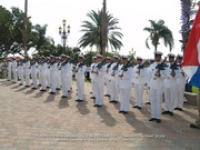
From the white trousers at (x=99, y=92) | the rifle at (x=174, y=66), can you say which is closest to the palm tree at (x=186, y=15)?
the rifle at (x=174, y=66)

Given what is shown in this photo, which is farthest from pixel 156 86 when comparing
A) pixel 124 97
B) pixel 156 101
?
pixel 124 97

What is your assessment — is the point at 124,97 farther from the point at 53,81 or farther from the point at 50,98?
the point at 53,81

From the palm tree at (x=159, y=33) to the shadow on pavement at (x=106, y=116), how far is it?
29.6 m

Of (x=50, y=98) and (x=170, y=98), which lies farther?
(x=50, y=98)

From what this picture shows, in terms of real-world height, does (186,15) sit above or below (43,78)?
above

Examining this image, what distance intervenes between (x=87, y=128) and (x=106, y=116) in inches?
73.6

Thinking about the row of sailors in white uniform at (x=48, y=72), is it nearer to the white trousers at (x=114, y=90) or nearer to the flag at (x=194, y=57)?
the white trousers at (x=114, y=90)

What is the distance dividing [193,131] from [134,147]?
2428 mm

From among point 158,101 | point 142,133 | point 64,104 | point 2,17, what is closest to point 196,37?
point 142,133

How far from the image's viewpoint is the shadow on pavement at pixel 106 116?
29.8ft

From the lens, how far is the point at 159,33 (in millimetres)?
40969

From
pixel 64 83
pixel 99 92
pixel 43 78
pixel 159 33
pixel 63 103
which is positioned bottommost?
pixel 63 103

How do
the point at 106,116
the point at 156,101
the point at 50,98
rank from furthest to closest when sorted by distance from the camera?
the point at 50,98, the point at 106,116, the point at 156,101

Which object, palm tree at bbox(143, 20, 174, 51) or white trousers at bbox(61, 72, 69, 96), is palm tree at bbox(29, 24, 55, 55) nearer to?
palm tree at bbox(143, 20, 174, 51)
